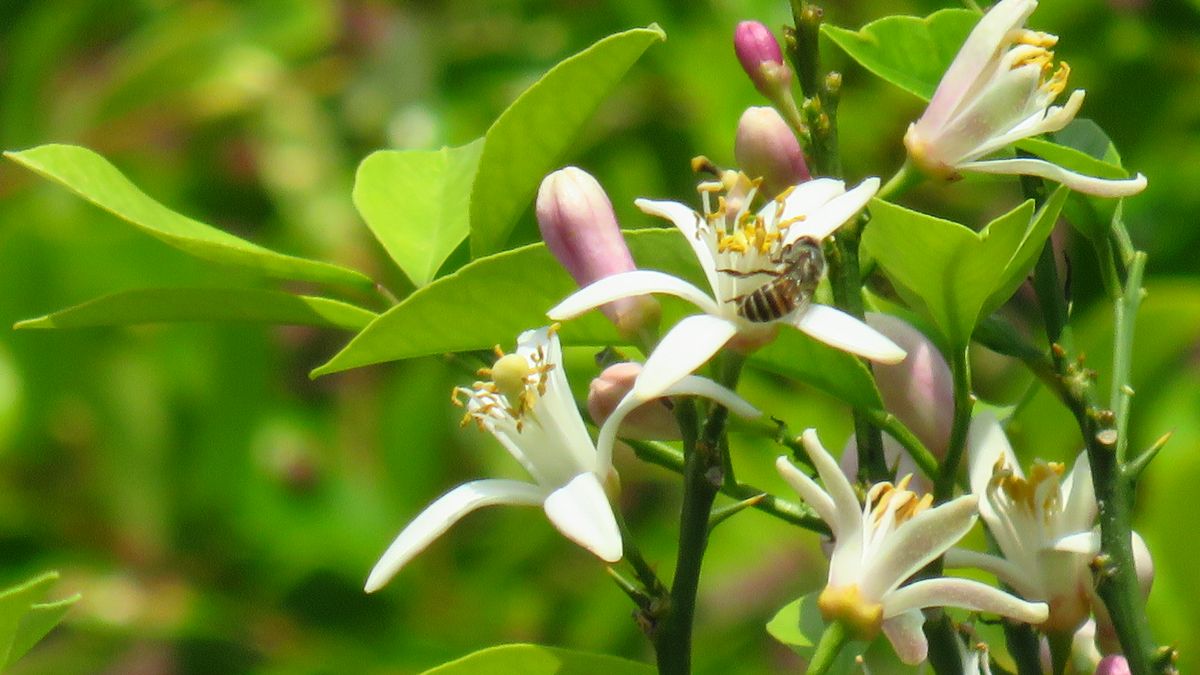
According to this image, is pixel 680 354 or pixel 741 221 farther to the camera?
pixel 741 221

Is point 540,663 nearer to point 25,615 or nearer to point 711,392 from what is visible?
point 711,392

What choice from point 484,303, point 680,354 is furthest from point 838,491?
point 484,303

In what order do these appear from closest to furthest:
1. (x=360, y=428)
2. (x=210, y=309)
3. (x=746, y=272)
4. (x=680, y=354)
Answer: (x=680, y=354) → (x=746, y=272) → (x=210, y=309) → (x=360, y=428)

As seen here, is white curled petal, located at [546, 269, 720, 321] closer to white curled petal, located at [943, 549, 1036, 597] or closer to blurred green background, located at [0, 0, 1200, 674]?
white curled petal, located at [943, 549, 1036, 597]

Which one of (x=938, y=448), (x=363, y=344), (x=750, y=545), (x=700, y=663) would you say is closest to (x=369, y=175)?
(x=363, y=344)

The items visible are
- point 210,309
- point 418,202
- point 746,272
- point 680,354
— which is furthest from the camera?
point 418,202

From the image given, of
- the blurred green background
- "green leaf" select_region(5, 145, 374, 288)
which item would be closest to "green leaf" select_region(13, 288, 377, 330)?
"green leaf" select_region(5, 145, 374, 288)
